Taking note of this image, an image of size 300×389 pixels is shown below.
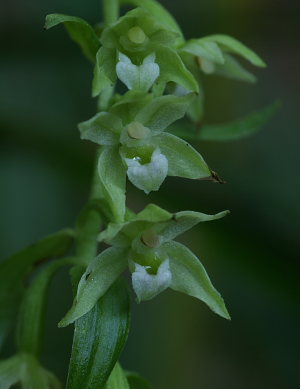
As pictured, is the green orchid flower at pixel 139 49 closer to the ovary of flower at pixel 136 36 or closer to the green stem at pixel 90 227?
the ovary of flower at pixel 136 36

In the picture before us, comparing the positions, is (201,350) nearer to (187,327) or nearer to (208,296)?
(187,327)

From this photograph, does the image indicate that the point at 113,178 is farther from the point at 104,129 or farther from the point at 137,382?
the point at 137,382

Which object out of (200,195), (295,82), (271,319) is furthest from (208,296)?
(295,82)

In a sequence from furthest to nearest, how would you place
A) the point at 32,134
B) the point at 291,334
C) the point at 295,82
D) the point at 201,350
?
the point at 295,82 < the point at 201,350 < the point at 291,334 < the point at 32,134

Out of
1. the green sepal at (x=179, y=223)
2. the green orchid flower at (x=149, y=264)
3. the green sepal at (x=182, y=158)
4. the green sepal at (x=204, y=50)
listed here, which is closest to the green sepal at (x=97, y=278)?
the green orchid flower at (x=149, y=264)

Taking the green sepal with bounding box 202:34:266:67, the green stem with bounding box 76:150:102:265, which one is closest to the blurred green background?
the green stem with bounding box 76:150:102:265

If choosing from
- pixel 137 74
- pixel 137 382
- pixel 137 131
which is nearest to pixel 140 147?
pixel 137 131
